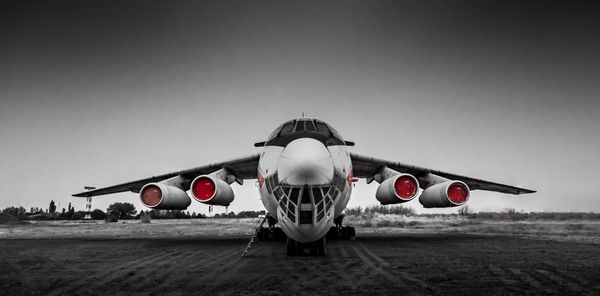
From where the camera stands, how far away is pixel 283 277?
554 cm

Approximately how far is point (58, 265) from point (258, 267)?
375 centimetres

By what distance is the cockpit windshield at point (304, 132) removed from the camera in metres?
8.25

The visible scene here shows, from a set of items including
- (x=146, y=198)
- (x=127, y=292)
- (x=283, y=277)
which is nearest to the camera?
(x=127, y=292)

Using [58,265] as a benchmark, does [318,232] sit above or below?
above

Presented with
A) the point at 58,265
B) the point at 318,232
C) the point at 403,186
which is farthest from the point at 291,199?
the point at 403,186

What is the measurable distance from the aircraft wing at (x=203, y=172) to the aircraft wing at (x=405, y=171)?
11.8ft

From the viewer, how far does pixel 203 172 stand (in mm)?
14234

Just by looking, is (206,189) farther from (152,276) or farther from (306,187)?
(152,276)

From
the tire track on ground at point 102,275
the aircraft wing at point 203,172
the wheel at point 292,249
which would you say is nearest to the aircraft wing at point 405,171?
the aircraft wing at point 203,172

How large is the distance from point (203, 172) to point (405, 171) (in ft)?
24.4

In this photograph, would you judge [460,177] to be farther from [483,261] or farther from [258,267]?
[258,267]

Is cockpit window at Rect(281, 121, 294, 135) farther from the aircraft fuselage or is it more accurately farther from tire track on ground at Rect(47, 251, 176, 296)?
tire track on ground at Rect(47, 251, 176, 296)

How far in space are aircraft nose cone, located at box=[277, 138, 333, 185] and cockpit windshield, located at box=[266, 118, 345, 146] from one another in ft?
2.47

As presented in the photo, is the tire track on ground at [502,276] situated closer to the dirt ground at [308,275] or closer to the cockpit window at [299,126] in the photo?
the dirt ground at [308,275]
